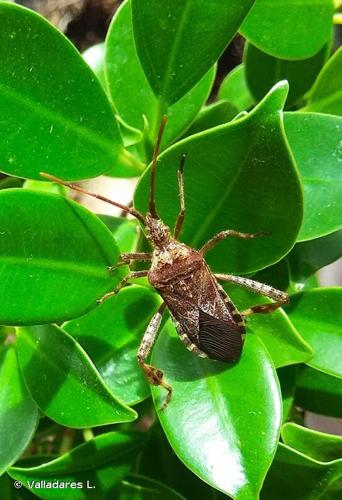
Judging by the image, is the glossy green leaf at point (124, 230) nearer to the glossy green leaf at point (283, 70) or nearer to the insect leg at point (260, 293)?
the insect leg at point (260, 293)

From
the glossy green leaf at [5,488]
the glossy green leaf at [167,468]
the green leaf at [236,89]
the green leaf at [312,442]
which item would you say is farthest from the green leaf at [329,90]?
the glossy green leaf at [5,488]

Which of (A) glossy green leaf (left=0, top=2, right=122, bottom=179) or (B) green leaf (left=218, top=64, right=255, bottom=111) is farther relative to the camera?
(B) green leaf (left=218, top=64, right=255, bottom=111)

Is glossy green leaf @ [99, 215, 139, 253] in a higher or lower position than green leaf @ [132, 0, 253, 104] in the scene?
lower

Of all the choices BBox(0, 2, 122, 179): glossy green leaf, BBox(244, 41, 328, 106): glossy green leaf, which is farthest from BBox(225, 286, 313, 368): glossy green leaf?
BBox(244, 41, 328, 106): glossy green leaf

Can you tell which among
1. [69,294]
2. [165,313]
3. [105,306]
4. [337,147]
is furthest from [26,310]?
[337,147]

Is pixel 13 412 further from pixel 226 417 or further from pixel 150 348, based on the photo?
pixel 226 417

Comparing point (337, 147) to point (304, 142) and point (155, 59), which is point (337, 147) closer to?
point (304, 142)

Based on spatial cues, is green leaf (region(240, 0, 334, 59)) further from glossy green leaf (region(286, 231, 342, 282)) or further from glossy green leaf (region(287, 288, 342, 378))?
glossy green leaf (region(287, 288, 342, 378))
